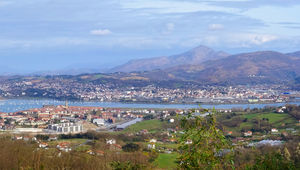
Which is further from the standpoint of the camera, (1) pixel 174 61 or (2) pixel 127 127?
(1) pixel 174 61

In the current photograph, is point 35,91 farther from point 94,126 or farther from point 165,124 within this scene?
point 165,124

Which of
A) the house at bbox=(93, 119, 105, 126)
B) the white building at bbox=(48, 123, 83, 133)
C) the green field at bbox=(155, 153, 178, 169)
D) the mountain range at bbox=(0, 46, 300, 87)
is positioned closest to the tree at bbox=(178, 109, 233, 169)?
the green field at bbox=(155, 153, 178, 169)

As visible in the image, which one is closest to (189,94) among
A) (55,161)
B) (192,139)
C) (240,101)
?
(240,101)

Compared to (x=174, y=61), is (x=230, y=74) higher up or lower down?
lower down

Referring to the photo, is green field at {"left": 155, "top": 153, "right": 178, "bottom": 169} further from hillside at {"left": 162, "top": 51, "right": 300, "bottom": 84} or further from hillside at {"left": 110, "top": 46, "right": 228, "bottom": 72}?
hillside at {"left": 110, "top": 46, "right": 228, "bottom": 72}

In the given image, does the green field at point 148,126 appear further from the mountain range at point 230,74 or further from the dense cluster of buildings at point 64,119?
the mountain range at point 230,74

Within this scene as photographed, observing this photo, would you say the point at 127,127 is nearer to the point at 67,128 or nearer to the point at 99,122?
the point at 99,122

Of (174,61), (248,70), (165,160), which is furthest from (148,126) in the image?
(174,61)

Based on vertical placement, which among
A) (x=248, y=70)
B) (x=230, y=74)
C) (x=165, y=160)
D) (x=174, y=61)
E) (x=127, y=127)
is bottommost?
(x=127, y=127)
